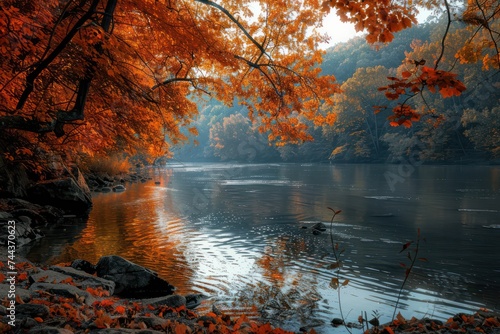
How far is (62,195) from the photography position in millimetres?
17375

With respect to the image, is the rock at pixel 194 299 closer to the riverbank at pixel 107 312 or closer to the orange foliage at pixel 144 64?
the riverbank at pixel 107 312

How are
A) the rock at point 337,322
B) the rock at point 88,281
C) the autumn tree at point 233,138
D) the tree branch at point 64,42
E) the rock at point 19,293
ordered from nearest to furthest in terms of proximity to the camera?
the tree branch at point 64,42
the rock at point 19,293
the rock at point 337,322
the rock at point 88,281
the autumn tree at point 233,138

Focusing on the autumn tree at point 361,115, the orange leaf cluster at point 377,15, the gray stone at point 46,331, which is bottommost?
the gray stone at point 46,331

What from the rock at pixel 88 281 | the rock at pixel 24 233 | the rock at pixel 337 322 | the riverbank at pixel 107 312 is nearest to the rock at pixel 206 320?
the riverbank at pixel 107 312

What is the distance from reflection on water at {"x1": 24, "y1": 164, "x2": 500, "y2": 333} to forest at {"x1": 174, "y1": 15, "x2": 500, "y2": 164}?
11733mm

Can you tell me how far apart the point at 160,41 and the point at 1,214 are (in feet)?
28.4

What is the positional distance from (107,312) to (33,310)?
130 centimetres

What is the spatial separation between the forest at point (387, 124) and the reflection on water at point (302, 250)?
38.5 ft

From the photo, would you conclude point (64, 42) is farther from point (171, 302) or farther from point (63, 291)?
A: point (171, 302)

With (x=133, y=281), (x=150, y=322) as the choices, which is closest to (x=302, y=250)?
(x=133, y=281)

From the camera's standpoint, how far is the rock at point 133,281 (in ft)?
26.1

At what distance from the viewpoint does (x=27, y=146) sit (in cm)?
1066

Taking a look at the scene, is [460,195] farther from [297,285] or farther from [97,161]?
[97,161]

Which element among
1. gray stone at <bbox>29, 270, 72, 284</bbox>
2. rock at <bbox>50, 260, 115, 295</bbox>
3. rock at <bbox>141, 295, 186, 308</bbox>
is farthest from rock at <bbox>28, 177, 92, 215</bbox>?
rock at <bbox>141, 295, 186, 308</bbox>
